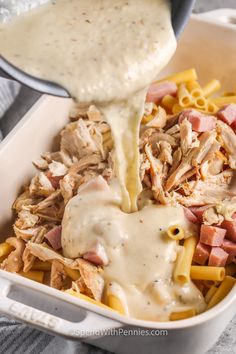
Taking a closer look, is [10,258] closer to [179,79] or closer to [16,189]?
[16,189]

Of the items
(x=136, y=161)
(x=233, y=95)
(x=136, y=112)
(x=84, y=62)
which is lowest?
(x=233, y=95)

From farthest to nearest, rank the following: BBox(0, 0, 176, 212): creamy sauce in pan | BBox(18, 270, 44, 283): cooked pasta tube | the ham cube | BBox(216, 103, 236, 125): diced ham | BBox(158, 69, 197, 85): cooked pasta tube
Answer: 1. BBox(158, 69, 197, 85): cooked pasta tube
2. BBox(216, 103, 236, 125): diced ham
3. BBox(18, 270, 44, 283): cooked pasta tube
4. the ham cube
5. BBox(0, 0, 176, 212): creamy sauce in pan

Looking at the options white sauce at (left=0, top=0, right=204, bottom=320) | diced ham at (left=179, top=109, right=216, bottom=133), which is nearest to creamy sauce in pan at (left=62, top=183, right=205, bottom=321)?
white sauce at (left=0, top=0, right=204, bottom=320)

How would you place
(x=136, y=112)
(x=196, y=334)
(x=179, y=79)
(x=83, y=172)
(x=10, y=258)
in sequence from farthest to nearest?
(x=179, y=79) < (x=83, y=172) < (x=10, y=258) < (x=136, y=112) < (x=196, y=334)

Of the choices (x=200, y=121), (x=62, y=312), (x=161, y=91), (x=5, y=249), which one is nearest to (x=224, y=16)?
(x=161, y=91)

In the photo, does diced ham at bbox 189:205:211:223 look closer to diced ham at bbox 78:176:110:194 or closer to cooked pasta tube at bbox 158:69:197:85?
diced ham at bbox 78:176:110:194

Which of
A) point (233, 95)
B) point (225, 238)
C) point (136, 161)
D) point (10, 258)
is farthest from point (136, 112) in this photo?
point (233, 95)
